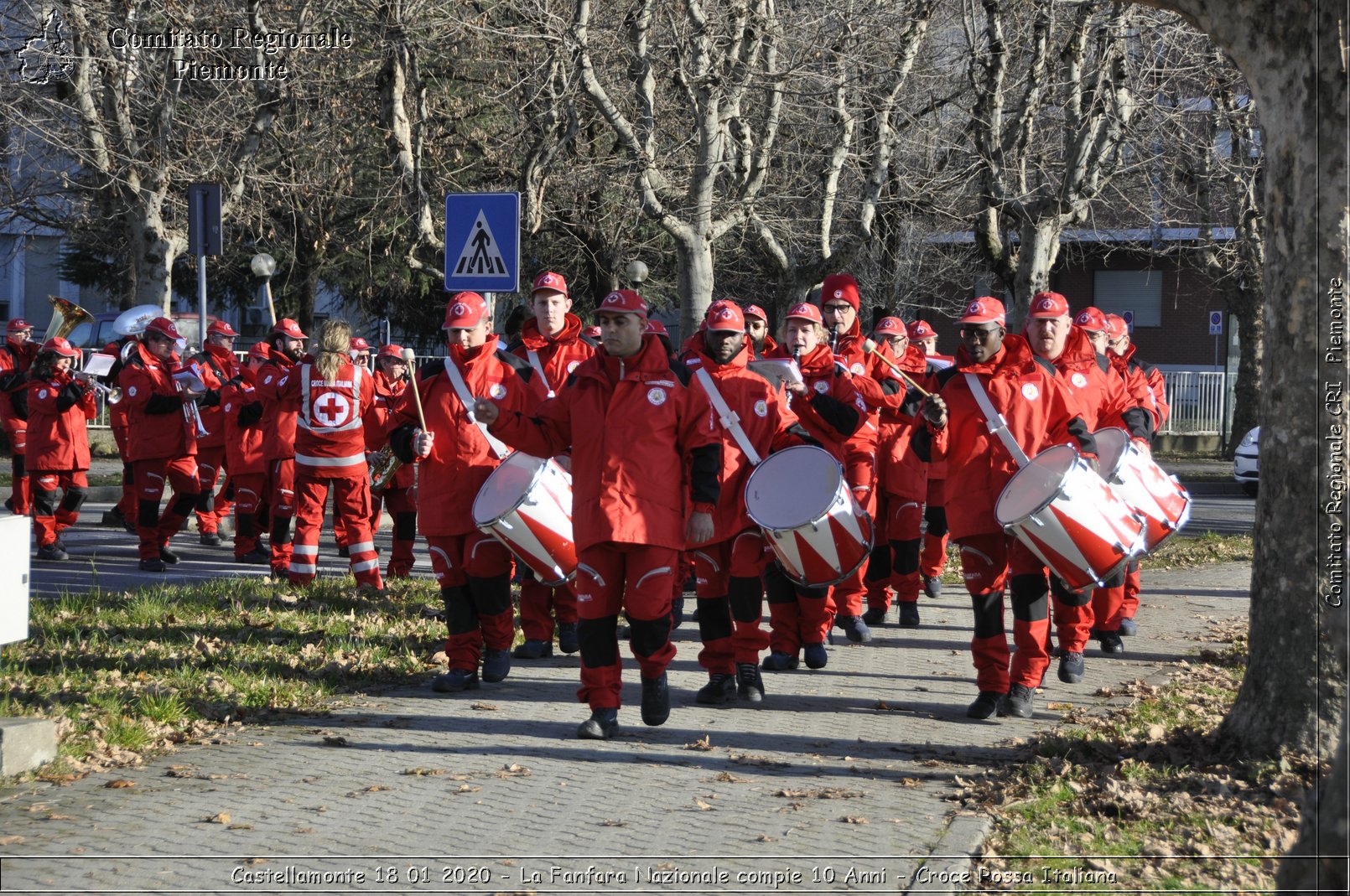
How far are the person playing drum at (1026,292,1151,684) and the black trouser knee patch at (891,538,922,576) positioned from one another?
5.33 ft

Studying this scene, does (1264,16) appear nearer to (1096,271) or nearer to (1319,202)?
(1319,202)

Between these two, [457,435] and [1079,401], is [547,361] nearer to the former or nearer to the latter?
[457,435]

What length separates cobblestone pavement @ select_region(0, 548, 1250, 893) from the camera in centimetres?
506

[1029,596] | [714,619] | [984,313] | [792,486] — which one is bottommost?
[714,619]

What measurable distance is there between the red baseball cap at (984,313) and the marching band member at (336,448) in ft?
15.9

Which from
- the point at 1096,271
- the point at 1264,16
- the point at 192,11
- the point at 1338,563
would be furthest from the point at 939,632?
the point at 1096,271

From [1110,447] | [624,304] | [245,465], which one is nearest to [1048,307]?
[1110,447]

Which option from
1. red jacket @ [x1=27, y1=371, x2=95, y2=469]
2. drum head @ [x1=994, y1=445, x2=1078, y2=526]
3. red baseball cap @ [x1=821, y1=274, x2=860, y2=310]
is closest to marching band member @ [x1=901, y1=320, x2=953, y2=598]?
red baseball cap @ [x1=821, y1=274, x2=860, y2=310]

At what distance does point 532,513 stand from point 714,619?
4.11 ft

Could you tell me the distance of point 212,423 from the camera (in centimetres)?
1467

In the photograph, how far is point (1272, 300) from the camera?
6.21m

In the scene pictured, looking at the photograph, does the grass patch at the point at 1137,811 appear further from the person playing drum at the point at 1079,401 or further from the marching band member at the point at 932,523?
the marching band member at the point at 932,523

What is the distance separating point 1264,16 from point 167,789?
5.59 m

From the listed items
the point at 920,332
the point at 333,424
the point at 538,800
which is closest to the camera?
the point at 538,800
